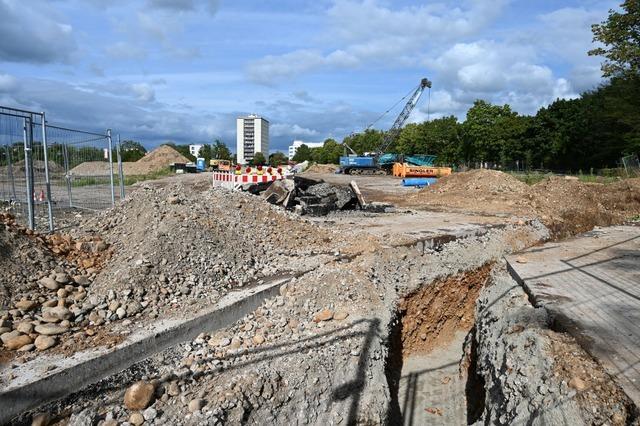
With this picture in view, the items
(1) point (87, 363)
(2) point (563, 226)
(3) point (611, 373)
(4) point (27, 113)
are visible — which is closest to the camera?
(3) point (611, 373)

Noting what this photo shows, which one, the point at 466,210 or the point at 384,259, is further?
the point at 466,210

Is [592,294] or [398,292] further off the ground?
[592,294]

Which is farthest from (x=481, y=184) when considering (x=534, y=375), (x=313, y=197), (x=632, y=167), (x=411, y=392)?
(x=534, y=375)

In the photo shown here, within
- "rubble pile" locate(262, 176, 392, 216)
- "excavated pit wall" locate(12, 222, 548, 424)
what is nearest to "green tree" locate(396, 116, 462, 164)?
"rubble pile" locate(262, 176, 392, 216)

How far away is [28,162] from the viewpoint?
267 inches

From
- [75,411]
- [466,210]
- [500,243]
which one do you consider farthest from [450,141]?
[75,411]

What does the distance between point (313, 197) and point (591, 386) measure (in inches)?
369

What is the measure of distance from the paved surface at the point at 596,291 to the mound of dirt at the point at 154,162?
161ft

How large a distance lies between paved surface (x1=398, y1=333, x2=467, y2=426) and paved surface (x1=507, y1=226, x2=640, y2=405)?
5.66 feet

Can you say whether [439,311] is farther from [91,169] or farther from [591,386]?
[91,169]

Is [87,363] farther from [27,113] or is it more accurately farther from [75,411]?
[27,113]

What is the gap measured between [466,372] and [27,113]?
7.52m

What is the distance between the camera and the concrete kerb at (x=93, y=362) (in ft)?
11.7

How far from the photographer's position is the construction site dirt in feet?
12.4
